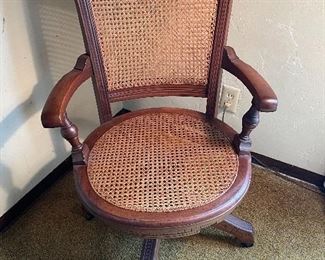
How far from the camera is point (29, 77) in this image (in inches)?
50.5

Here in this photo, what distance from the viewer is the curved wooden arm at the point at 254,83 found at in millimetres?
909

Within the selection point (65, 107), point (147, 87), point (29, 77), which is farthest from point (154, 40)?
point (29, 77)

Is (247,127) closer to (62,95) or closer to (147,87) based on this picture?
(147,87)

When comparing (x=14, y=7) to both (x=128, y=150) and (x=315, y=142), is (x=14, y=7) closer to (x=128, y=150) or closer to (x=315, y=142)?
(x=128, y=150)

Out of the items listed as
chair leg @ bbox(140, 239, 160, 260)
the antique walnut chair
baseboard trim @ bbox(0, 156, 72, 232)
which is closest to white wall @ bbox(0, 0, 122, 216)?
baseboard trim @ bbox(0, 156, 72, 232)

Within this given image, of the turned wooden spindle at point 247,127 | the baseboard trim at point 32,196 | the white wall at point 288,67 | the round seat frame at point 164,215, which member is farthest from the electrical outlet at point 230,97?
the baseboard trim at point 32,196

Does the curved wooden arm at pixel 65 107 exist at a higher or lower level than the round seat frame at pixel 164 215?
higher

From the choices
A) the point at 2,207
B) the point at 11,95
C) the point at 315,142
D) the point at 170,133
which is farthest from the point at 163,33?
the point at 2,207

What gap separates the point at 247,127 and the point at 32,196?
37.5 inches

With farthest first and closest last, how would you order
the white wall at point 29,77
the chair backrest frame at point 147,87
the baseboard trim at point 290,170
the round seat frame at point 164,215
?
the baseboard trim at point 290,170
the white wall at point 29,77
the chair backrest frame at point 147,87
the round seat frame at point 164,215

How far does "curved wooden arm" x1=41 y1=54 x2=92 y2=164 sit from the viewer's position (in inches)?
35.3

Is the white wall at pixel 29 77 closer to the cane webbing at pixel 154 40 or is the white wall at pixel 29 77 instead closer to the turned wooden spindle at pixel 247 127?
the cane webbing at pixel 154 40

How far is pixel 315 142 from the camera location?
55.4 inches

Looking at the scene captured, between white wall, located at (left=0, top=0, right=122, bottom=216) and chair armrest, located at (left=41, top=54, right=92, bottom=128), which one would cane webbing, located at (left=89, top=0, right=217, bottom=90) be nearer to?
chair armrest, located at (left=41, top=54, right=92, bottom=128)
